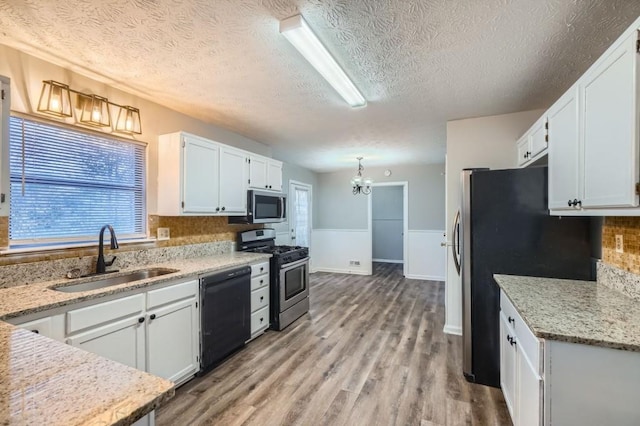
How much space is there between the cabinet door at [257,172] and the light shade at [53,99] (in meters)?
1.81

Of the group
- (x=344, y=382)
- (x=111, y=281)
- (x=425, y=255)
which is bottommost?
(x=344, y=382)

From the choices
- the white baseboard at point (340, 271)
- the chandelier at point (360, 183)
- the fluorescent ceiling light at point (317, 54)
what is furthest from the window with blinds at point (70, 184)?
the white baseboard at point (340, 271)

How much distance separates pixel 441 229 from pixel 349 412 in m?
4.77

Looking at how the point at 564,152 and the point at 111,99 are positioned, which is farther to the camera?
the point at 111,99

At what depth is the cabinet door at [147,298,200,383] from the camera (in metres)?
2.15

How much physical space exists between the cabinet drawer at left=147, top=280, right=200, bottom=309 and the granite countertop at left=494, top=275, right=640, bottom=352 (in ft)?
7.43

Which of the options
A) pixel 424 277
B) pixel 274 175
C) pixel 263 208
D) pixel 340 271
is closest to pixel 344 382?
pixel 263 208

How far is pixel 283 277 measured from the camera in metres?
3.56

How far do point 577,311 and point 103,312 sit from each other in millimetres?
2639

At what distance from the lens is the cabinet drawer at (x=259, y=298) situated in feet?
10.5

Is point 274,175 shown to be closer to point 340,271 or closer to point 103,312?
point 103,312

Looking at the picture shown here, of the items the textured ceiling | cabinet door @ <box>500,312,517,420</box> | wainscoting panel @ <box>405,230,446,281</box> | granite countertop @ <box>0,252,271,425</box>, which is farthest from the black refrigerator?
wainscoting panel @ <box>405,230,446,281</box>

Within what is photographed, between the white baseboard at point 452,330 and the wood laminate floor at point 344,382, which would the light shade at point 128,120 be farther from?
the white baseboard at point 452,330

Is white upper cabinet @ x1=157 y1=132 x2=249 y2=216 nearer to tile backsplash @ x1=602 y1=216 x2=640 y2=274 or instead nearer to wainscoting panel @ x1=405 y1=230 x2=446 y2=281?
tile backsplash @ x1=602 y1=216 x2=640 y2=274
